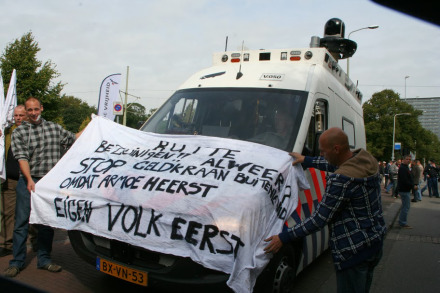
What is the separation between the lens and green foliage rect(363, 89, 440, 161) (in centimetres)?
6047

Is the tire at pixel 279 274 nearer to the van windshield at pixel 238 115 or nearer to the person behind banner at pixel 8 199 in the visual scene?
the van windshield at pixel 238 115

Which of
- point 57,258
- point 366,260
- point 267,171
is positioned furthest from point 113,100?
point 366,260

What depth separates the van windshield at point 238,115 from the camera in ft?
13.7

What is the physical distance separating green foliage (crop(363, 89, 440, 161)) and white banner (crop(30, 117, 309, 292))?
197 ft

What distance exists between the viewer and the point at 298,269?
3980mm

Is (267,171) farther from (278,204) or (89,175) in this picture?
(89,175)

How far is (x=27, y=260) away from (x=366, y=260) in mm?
4407

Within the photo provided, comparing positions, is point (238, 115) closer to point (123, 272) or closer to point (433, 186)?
point (123, 272)

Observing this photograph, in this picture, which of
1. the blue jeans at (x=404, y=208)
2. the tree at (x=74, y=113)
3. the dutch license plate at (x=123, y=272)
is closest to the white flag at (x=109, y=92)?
the blue jeans at (x=404, y=208)

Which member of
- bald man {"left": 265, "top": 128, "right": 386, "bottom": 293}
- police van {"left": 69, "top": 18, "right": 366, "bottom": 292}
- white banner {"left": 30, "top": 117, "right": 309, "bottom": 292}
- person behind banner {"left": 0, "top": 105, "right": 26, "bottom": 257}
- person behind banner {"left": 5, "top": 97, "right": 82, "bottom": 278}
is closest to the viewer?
bald man {"left": 265, "top": 128, "right": 386, "bottom": 293}

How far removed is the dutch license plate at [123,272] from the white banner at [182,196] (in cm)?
29

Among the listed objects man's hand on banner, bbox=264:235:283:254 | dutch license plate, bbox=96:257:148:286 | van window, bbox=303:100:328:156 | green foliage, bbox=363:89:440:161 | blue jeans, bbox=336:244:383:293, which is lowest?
dutch license plate, bbox=96:257:148:286

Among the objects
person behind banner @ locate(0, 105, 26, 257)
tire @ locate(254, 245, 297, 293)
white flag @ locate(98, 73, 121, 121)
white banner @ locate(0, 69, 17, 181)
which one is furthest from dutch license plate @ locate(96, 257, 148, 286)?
white flag @ locate(98, 73, 121, 121)

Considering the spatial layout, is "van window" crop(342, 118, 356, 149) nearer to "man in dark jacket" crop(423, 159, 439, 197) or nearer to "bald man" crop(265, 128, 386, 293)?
"bald man" crop(265, 128, 386, 293)
